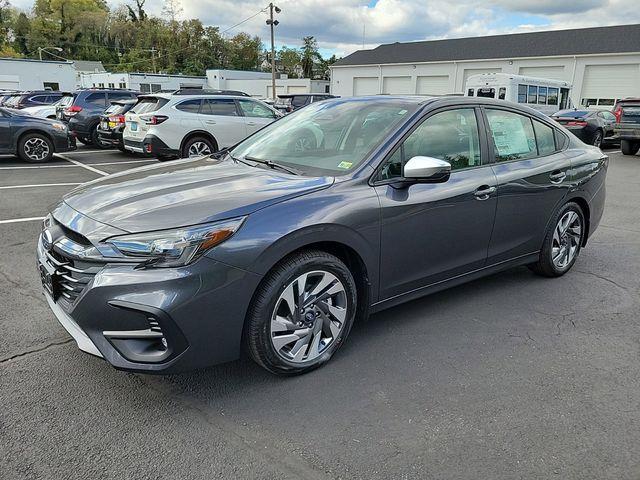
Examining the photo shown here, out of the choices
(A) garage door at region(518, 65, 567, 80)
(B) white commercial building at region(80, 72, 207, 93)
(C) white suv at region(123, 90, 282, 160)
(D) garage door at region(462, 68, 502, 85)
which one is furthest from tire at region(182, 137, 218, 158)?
(B) white commercial building at region(80, 72, 207, 93)

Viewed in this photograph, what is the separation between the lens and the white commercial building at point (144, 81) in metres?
55.5

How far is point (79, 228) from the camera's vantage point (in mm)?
2738

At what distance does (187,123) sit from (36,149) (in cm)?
380

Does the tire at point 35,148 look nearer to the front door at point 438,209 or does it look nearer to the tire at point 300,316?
the front door at point 438,209

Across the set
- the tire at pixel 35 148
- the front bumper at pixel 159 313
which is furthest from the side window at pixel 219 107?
the front bumper at pixel 159 313

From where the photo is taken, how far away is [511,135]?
166 inches

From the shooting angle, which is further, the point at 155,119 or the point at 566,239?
the point at 155,119

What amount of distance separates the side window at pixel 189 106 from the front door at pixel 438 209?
8.86 meters

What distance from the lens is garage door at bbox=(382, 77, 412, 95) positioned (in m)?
42.2

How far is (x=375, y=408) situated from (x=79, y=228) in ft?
6.14

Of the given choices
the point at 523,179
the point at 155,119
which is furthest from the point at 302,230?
the point at 155,119

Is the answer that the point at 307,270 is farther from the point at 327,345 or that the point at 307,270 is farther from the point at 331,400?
the point at 331,400

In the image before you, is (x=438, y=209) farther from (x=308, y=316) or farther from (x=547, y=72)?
(x=547, y=72)

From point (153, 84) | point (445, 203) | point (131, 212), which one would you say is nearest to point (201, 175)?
point (131, 212)
